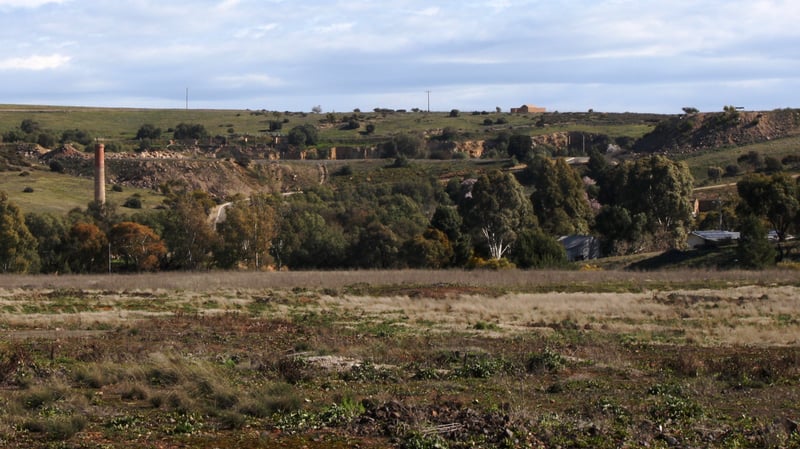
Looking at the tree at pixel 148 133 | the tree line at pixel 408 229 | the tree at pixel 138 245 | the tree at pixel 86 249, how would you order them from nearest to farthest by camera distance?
the tree line at pixel 408 229 → the tree at pixel 138 245 → the tree at pixel 86 249 → the tree at pixel 148 133

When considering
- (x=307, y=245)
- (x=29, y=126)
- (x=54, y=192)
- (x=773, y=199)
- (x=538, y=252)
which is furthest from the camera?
(x=29, y=126)

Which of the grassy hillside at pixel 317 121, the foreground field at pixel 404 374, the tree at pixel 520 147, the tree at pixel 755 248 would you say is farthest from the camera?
the grassy hillside at pixel 317 121

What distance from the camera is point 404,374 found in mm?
17828

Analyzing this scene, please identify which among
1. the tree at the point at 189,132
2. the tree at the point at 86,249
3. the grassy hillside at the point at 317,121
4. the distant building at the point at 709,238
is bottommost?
the tree at the point at 86,249

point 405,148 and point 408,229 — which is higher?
point 405,148

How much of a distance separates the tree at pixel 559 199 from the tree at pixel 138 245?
30012 millimetres

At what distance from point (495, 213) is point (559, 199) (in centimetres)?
1227

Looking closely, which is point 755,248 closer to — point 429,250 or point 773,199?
point 773,199

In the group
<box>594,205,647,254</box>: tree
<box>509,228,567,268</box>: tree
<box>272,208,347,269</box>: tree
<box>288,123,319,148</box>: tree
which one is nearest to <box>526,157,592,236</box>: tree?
<box>594,205,647,254</box>: tree

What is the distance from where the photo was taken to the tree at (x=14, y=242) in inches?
2408

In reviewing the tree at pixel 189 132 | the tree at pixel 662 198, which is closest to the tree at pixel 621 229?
the tree at pixel 662 198

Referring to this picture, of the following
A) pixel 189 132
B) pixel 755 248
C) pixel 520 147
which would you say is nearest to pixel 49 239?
pixel 755 248

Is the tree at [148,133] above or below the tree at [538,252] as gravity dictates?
above

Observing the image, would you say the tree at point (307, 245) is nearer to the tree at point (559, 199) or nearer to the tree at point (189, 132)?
the tree at point (559, 199)
